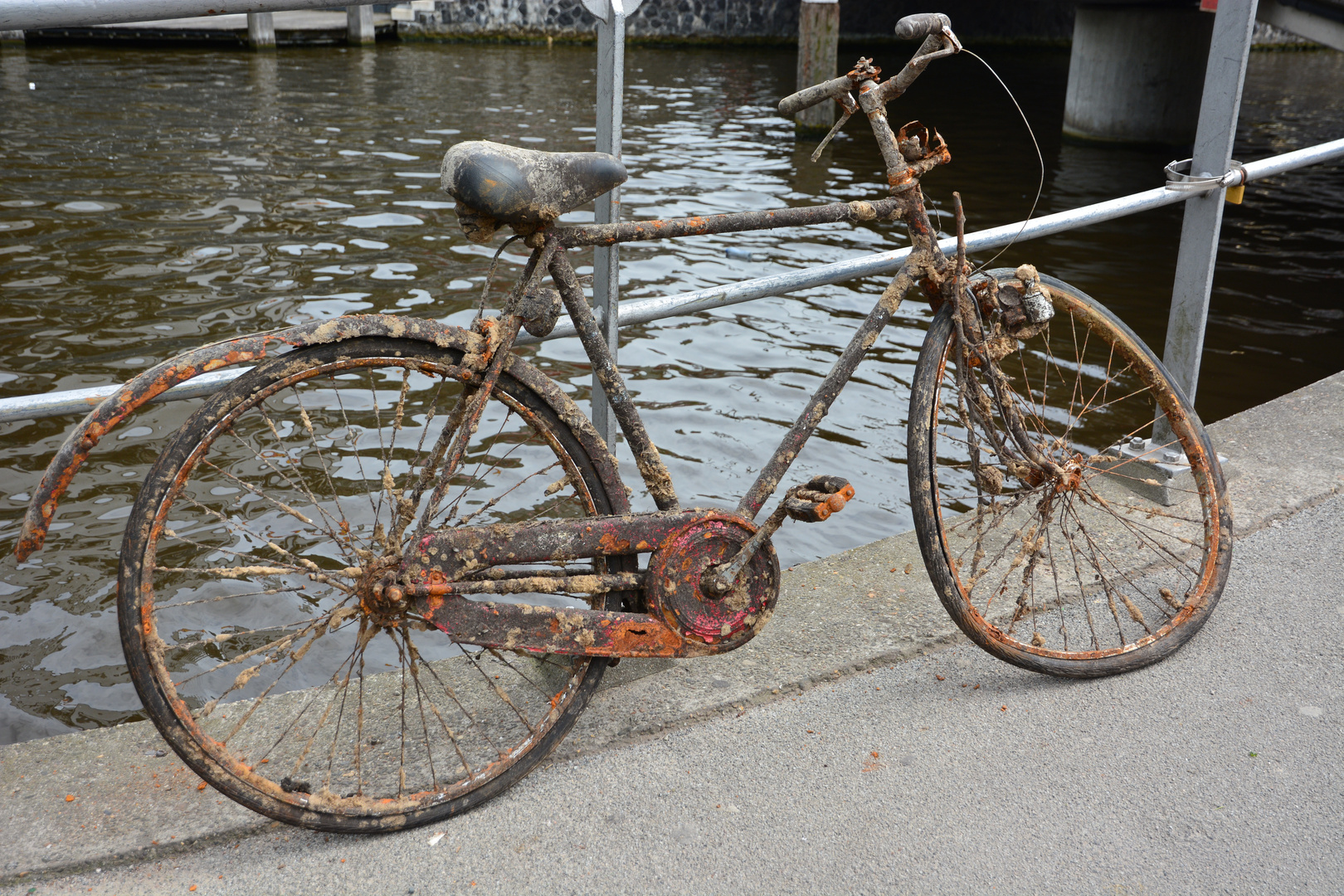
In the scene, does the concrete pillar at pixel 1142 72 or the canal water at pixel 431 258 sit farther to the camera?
the concrete pillar at pixel 1142 72

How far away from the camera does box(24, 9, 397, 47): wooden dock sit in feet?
64.2

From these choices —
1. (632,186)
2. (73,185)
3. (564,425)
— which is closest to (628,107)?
(632,186)

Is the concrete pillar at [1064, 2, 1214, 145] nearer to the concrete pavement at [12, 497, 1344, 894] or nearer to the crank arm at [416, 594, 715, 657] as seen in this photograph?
the concrete pavement at [12, 497, 1344, 894]

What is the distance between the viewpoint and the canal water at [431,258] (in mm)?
4898

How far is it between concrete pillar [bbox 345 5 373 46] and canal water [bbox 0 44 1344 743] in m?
4.27

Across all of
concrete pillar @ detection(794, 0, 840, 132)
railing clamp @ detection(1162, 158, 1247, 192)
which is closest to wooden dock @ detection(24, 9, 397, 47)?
concrete pillar @ detection(794, 0, 840, 132)

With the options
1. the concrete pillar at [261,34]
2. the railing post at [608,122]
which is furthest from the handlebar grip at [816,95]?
the concrete pillar at [261,34]

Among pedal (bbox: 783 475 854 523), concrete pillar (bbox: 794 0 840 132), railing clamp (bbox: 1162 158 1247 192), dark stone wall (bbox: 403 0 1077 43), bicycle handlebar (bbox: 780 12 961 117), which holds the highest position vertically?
dark stone wall (bbox: 403 0 1077 43)

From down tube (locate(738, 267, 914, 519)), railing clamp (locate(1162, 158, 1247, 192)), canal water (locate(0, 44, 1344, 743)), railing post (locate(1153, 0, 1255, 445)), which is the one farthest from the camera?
canal water (locate(0, 44, 1344, 743))

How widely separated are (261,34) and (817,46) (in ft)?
37.7

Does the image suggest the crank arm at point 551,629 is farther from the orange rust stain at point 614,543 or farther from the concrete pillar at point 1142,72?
the concrete pillar at point 1142,72

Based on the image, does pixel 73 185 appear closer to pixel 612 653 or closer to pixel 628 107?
pixel 628 107

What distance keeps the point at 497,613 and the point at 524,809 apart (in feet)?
1.33

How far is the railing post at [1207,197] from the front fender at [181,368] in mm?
2462
